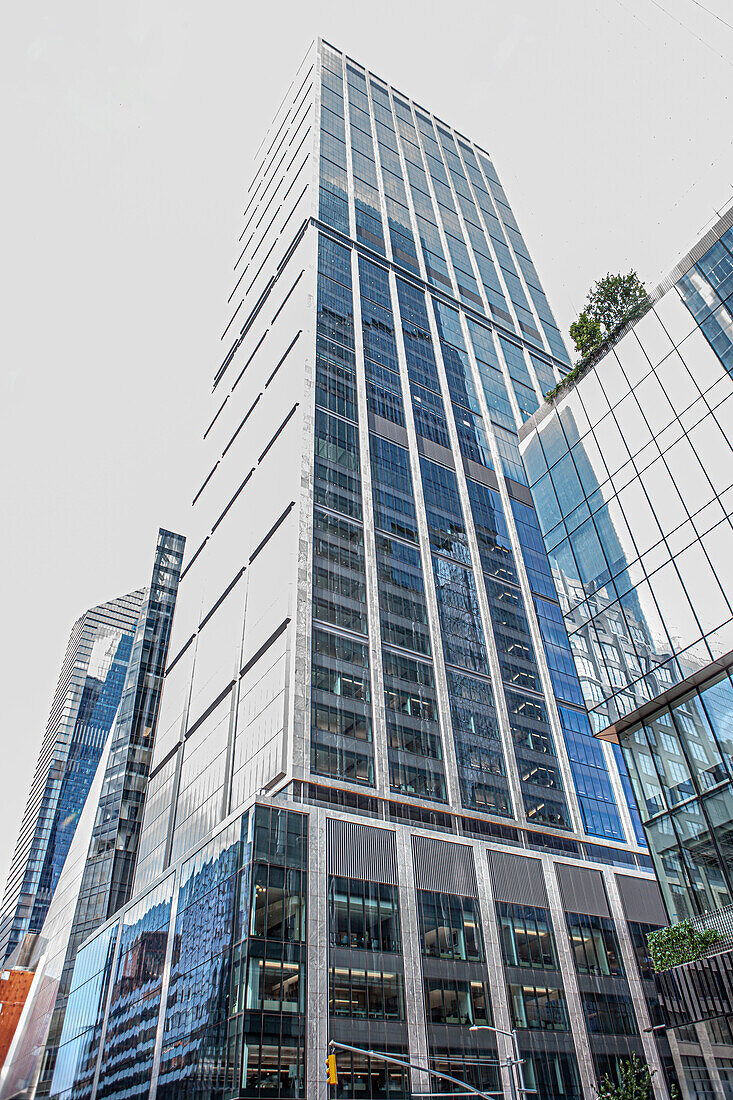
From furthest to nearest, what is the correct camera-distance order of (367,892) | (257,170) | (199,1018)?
(257,170) → (367,892) → (199,1018)

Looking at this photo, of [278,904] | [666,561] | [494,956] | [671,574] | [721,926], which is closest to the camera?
[721,926]

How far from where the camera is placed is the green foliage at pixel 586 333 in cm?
4697

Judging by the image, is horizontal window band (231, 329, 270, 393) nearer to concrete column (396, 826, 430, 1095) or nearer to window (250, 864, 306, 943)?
concrete column (396, 826, 430, 1095)

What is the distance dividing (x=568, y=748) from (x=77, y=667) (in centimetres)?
11121

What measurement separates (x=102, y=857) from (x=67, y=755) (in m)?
59.5

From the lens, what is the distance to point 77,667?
15862cm

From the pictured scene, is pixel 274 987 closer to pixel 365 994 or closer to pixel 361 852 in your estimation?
pixel 365 994

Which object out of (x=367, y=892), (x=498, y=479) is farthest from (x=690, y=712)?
(x=498, y=479)

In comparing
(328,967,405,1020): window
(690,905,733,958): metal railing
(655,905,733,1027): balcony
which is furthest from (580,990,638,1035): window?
(690,905,733,958): metal railing

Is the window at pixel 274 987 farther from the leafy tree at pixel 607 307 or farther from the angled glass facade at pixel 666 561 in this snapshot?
the leafy tree at pixel 607 307

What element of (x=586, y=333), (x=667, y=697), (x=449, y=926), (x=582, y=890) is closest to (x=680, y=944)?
(x=667, y=697)

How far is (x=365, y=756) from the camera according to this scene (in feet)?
214

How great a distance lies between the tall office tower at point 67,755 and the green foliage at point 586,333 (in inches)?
5144

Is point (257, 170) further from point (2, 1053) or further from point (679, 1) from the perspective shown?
point (2, 1053)
